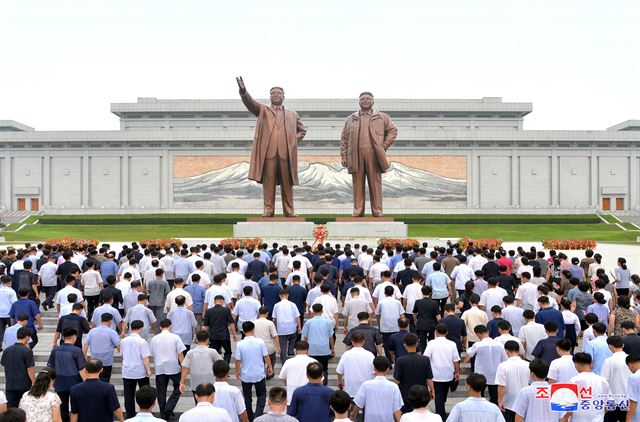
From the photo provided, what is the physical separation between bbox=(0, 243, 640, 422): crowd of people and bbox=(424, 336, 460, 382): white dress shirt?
0.04 feet

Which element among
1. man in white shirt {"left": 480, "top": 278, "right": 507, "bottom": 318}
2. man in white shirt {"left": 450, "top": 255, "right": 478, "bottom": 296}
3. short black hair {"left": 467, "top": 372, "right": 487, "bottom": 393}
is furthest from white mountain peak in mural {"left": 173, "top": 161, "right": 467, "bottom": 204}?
short black hair {"left": 467, "top": 372, "right": 487, "bottom": 393}

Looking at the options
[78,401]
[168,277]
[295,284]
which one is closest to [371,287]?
[295,284]

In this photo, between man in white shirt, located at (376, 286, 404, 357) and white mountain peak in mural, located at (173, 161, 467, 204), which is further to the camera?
white mountain peak in mural, located at (173, 161, 467, 204)

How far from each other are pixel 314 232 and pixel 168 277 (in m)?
8.92

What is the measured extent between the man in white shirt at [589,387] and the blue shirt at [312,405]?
2251 millimetres

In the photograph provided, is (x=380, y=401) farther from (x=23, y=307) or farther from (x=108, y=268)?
(x=108, y=268)

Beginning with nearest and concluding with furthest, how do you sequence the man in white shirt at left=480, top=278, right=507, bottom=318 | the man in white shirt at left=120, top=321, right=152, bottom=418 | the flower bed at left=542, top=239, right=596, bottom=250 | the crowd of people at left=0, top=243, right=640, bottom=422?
the crowd of people at left=0, top=243, right=640, bottom=422 < the man in white shirt at left=120, top=321, right=152, bottom=418 < the man in white shirt at left=480, top=278, right=507, bottom=318 < the flower bed at left=542, top=239, right=596, bottom=250

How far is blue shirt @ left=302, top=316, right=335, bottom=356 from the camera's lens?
698 centimetres

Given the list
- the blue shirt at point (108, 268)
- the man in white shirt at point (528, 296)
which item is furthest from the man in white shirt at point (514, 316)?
the blue shirt at point (108, 268)

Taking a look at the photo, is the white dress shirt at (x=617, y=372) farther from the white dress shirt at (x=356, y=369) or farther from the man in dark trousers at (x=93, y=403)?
the man in dark trousers at (x=93, y=403)

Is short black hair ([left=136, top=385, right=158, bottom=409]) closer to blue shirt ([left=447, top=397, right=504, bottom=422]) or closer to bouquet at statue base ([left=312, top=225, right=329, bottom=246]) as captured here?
blue shirt ([left=447, top=397, right=504, bottom=422])

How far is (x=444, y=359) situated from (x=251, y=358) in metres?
2.15

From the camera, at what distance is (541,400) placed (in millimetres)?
4945

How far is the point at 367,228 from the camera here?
71.8 ft
